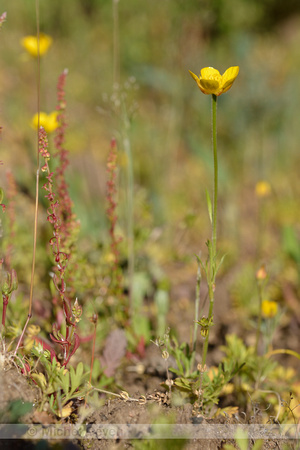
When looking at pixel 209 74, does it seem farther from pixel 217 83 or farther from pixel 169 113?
pixel 169 113

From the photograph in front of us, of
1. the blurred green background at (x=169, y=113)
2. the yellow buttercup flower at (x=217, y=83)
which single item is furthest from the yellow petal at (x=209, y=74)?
the blurred green background at (x=169, y=113)

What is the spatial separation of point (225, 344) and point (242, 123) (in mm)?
2090

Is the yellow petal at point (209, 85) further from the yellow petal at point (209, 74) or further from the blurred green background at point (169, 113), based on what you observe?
the blurred green background at point (169, 113)

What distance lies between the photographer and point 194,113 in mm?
3812

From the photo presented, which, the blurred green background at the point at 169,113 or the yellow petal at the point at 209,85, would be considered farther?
the blurred green background at the point at 169,113

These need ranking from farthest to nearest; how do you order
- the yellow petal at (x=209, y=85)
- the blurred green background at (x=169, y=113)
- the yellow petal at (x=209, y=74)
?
the blurred green background at (x=169, y=113)
the yellow petal at (x=209, y=74)
the yellow petal at (x=209, y=85)

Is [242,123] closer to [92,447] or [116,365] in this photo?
[116,365]

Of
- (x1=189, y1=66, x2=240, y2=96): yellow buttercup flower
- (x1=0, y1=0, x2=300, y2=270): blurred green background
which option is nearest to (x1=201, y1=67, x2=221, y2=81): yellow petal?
(x1=189, y1=66, x2=240, y2=96): yellow buttercup flower

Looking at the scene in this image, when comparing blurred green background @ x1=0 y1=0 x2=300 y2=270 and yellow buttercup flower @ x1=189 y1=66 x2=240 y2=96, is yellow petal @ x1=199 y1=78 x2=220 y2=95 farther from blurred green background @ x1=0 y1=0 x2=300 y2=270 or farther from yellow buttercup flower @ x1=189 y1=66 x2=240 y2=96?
blurred green background @ x1=0 y1=0 x2=300 y2=270

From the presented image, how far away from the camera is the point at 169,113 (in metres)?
3.83

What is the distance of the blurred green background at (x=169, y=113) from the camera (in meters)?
2.71

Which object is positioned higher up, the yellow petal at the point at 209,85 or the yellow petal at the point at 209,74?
the yellow petal at the point at 209,74

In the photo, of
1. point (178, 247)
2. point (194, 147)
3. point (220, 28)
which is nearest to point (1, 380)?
point (178, 247)

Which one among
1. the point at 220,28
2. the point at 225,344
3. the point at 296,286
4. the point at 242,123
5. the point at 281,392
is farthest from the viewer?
the point at 220,28
